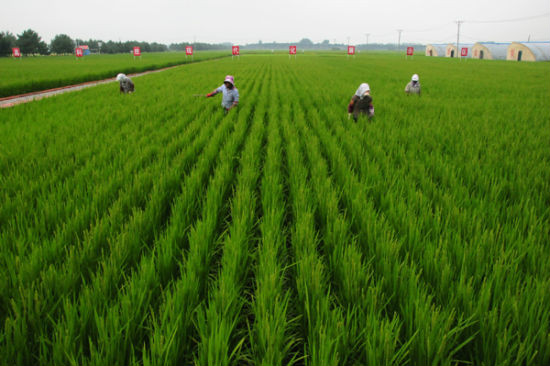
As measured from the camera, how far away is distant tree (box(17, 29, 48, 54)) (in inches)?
2154

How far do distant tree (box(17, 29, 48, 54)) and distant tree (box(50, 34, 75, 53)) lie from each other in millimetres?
6404

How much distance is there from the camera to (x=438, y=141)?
14.3 ft

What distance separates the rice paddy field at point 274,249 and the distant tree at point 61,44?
3071 inches

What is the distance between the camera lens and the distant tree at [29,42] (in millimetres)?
54719

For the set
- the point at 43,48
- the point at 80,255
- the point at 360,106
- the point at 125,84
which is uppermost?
the point at 43,48

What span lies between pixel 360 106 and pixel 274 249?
4798 mm

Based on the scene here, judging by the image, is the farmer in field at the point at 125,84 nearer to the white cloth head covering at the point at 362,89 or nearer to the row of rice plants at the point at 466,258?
the white cloth head covering at the point at 362,89

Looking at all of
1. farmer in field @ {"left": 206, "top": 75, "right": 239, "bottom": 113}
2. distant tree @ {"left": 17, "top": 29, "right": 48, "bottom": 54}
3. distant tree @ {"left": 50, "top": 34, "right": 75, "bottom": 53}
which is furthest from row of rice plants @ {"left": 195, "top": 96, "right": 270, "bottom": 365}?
distant tree @ {"left": 50, "top": 34, "right": 75, "bottom": 53}

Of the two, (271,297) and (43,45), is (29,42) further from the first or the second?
(271,297)

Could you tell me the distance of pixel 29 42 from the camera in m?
54.9

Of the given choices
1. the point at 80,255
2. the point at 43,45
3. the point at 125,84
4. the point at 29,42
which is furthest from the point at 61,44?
the point at 80,255

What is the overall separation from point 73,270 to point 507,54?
2265 inches

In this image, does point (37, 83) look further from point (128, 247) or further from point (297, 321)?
point (297, 321)

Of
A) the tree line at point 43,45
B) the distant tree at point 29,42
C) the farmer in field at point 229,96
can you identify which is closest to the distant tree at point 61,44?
the tree line at point 43,45
